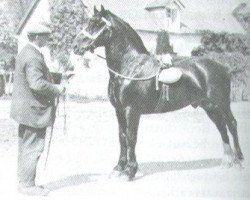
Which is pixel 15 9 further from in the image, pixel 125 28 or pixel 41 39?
pixel 41 39

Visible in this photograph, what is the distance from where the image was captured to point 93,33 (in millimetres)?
4781

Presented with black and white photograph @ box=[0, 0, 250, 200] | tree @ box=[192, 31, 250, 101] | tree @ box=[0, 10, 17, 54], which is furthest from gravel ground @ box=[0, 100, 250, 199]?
tree @ box=[0, 10, 17, 54]

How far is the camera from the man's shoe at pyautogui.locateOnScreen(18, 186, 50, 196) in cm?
430

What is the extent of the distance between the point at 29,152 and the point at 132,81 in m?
1.06

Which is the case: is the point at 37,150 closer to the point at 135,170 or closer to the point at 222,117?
the point at 135,170

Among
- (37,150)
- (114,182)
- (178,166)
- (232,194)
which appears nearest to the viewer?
(232,194)

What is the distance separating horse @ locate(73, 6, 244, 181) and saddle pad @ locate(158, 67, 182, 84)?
0.20ft

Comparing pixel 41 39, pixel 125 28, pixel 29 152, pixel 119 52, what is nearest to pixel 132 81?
pixel 119 52

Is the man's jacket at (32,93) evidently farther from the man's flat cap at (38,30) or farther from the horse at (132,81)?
the horse at (132,81)

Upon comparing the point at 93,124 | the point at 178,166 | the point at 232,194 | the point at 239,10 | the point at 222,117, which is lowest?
the point at 93,124

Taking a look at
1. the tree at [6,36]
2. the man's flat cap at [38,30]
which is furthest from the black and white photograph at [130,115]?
the tree at [6,36]

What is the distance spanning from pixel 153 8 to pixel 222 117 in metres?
3.76

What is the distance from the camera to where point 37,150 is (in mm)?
4449

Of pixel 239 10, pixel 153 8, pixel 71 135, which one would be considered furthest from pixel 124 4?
pixel 239 10
